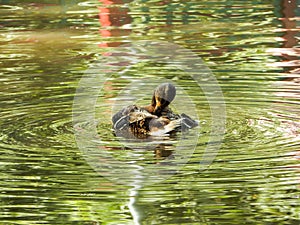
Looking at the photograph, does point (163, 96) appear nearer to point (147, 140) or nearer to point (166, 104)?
point (166, 104)

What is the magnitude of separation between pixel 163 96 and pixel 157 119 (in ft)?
0.64

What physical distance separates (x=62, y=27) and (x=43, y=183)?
859 cm

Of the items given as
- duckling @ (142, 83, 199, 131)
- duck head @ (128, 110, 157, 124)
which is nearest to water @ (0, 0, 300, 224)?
duckling @ (142, 83, 199, 131)

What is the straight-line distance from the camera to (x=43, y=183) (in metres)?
6.64

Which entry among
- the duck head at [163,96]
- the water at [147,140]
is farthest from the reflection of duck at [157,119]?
the water at [147,140]

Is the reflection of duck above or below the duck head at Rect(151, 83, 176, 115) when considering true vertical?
below

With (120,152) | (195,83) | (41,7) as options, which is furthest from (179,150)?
(41,7)

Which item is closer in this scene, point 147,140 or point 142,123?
point 147,140

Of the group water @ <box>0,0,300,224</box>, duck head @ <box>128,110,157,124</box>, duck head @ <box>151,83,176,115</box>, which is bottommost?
water @ <box>0,0,300,224</box>

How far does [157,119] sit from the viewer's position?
26.1ft

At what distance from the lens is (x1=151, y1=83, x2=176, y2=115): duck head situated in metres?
7.88

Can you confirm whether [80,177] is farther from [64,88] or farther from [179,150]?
[64,88]

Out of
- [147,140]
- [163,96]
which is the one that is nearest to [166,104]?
[163,96]

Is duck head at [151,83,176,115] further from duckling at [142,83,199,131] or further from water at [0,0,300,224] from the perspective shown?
water at [0,0,300,224]
